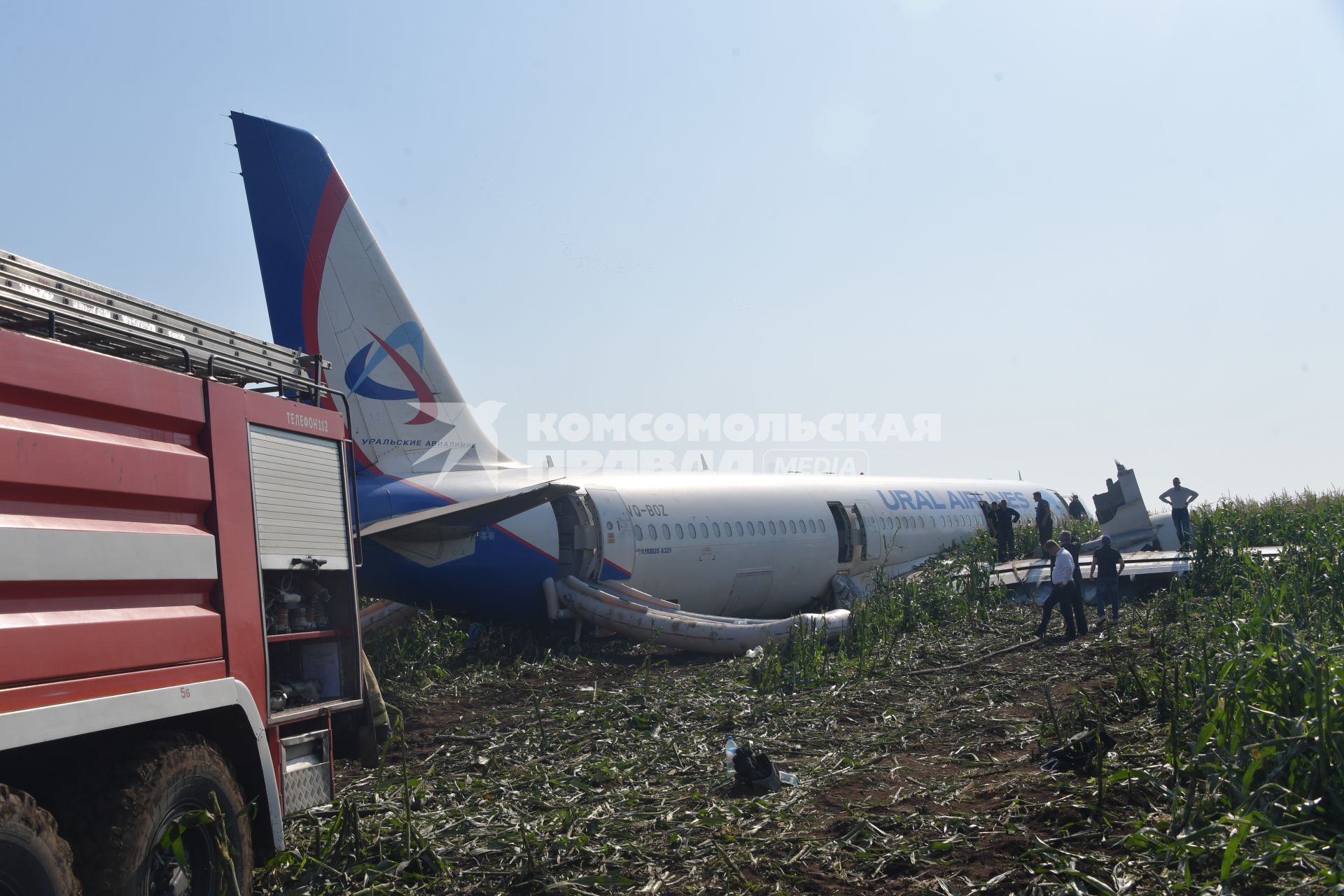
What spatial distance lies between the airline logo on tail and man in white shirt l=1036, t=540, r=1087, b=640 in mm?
8977

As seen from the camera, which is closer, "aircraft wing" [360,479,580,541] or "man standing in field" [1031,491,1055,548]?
"aircraft wing" [360,479,580,541]

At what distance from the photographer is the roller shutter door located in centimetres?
579

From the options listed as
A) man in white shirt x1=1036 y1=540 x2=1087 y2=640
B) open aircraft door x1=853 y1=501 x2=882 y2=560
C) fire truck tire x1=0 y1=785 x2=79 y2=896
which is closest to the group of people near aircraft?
man in white shirt x1=1036 y1=540 x2=1087 y2=640

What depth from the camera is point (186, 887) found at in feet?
16.1

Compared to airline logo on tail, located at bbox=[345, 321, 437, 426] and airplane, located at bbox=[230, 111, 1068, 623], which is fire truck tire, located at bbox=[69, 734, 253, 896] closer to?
airplane, located at bbox=[230, 111, 1068, 623]

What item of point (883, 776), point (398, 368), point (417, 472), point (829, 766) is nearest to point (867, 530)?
point (417, 472)

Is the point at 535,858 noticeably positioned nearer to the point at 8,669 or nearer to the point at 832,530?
the point at 8,669

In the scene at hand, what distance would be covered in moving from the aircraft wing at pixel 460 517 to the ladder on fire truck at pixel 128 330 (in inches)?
249

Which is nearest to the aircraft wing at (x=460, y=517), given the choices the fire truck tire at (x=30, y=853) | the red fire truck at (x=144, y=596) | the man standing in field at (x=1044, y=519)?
the red fire truck at (x=144, y=596)

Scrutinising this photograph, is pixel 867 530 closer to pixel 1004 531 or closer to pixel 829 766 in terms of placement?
pixel 1004 531

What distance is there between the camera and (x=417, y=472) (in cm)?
1466

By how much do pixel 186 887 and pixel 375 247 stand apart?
1094 centimetres

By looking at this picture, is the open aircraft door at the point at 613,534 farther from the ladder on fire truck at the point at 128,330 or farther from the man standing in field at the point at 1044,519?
the ladder on fire truck at the point at 128,330

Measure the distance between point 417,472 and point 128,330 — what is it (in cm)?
975
